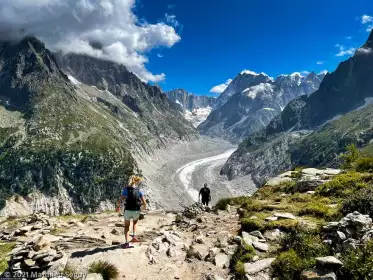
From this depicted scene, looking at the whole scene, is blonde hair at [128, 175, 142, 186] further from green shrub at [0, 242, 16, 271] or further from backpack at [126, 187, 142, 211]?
green shrub at [0, 242, 16, 271]

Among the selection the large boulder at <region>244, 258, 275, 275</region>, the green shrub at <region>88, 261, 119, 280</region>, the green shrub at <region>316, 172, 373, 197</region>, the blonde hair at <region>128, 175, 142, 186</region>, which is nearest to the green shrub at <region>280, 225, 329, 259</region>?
the large boulder at <region>244, 258, 275, 275</region>

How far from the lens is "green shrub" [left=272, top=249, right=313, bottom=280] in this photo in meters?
11.7

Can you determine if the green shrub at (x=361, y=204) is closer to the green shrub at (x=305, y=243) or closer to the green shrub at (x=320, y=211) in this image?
the green shrub at (x=320, y=211)

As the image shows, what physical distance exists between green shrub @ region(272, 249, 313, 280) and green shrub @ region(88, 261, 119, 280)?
21.7 ft

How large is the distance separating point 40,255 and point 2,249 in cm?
835

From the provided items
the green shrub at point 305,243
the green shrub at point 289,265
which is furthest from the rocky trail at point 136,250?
the green shrub at point 305,243

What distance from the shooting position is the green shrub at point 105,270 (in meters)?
13.3

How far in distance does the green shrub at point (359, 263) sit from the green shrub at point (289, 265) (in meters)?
1.35

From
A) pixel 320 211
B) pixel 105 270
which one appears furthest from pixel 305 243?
pixel 105 270

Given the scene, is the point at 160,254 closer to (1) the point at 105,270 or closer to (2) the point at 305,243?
(1) the point at 105,270

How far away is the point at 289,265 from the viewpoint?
40.1 feet

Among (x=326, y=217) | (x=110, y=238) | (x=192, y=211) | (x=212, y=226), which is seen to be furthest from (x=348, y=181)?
(x=110, y=238)

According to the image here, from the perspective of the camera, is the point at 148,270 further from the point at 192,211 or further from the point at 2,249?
the point at 192,211

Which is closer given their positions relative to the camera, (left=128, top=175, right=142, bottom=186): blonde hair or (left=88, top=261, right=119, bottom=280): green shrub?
(left=88, top=261, right=119, bottom=280): green shrub
